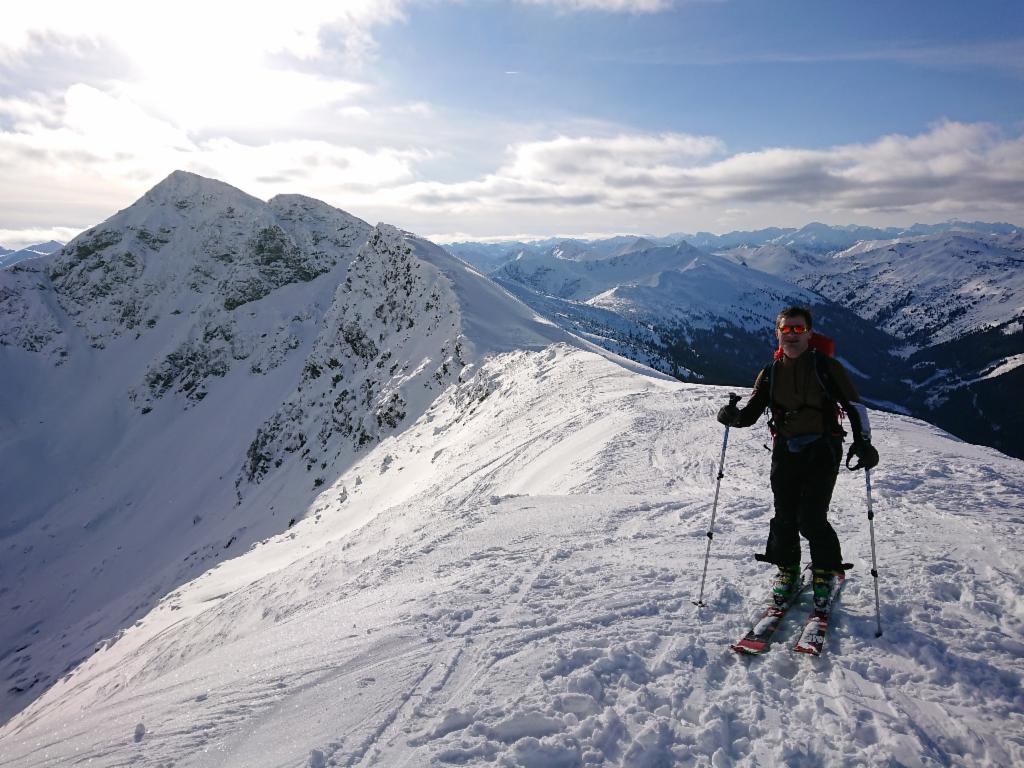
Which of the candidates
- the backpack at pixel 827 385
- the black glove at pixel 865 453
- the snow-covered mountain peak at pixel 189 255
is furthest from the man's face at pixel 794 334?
the snow-covered mountain peak at pixel 189 255

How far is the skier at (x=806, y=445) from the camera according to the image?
6082 mm

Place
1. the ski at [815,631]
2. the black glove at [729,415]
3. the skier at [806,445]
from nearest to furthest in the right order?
the ski at [815,631]
the skier at [806,445]
the black glove at [729,415]

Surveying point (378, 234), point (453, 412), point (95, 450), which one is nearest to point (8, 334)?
point (95, 450)

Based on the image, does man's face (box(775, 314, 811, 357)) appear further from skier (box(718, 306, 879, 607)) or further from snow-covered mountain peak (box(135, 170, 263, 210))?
snow-covered mountain peak (box(135, 170, 263, 210))

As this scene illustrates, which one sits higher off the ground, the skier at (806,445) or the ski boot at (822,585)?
the skier at (806,445)

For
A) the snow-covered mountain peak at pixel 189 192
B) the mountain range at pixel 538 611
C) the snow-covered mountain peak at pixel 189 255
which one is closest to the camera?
the mountain range at pixel 538 611

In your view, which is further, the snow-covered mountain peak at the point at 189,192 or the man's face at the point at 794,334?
the snow-covered mountain peak at the point at 189,192

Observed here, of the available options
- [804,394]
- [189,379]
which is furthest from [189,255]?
[804,394]

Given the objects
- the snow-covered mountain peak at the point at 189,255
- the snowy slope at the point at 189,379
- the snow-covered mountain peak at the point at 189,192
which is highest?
the snow-covered mountain peak at the point at 189,192

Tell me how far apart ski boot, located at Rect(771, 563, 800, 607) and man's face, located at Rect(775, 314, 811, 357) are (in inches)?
103

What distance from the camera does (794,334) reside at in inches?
245

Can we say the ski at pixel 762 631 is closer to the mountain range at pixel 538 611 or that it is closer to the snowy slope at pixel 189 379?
the mountain range at pixel 538 611

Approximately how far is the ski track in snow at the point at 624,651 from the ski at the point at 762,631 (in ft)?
0.39

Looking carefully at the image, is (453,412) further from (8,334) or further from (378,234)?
(8,334)
